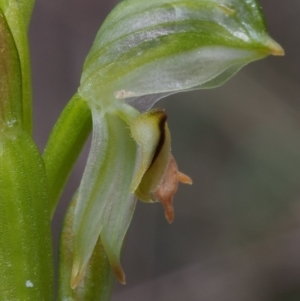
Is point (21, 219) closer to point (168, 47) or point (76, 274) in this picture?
point (76, 274)

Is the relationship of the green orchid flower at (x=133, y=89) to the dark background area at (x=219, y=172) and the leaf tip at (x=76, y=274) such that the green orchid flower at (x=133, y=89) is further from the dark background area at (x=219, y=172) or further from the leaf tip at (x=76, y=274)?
the dark background area at (x=219, y=172)

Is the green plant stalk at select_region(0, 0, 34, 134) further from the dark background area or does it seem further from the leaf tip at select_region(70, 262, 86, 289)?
the dark background area

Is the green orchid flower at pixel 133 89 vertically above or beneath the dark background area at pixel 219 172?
above

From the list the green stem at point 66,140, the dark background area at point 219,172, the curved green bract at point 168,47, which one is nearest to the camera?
the curved green bract at point 168,47

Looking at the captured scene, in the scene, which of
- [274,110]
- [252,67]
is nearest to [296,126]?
[274,110]

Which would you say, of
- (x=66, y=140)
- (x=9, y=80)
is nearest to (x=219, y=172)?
(x=66, y=140)

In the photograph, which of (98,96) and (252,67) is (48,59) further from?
(98,96)

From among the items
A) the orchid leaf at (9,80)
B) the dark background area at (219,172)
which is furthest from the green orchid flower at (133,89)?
the dark background area at (219,172)

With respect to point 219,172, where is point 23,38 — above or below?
above
